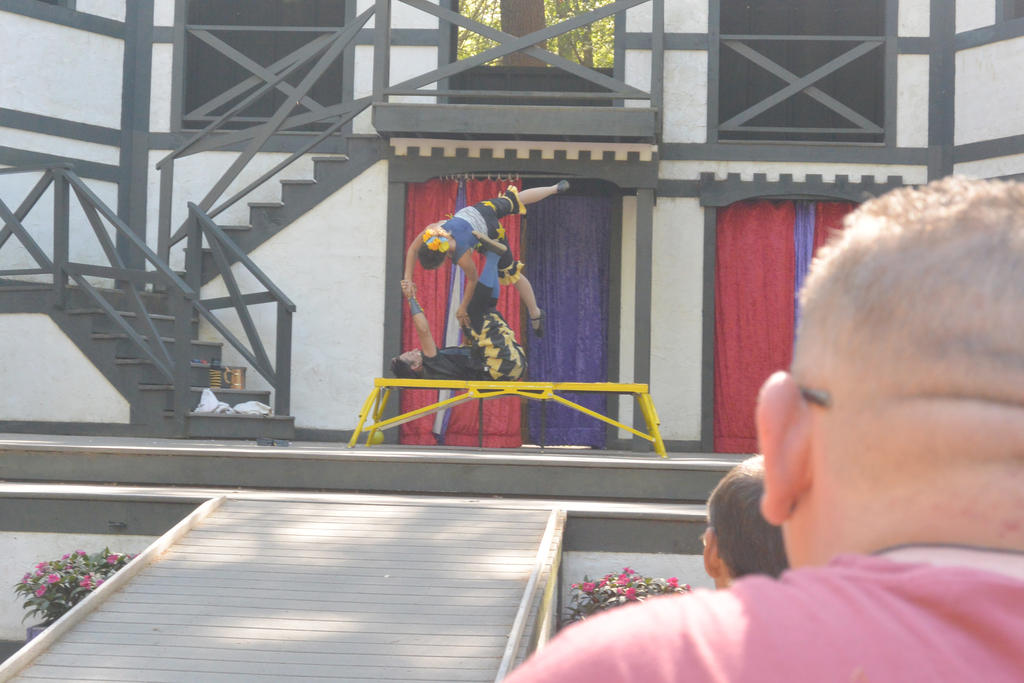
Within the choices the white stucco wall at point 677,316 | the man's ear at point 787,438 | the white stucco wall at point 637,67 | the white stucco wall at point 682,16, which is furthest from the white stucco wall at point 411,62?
the man's ear at point 787,438

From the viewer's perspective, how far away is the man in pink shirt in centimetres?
63

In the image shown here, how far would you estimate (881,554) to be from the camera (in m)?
0.71

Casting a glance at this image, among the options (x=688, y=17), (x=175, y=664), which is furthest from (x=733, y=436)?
(x=175, y=664)

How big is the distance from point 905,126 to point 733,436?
3.26 metres

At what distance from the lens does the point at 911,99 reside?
10.9m

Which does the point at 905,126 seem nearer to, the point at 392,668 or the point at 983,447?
the point at 392,668

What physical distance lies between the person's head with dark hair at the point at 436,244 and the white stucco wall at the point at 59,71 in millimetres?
5240

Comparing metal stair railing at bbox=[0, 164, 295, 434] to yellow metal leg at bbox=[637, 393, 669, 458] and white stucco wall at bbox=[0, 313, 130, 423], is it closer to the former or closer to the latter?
white stucco wall at bbox=[0, 313, 130, 423]

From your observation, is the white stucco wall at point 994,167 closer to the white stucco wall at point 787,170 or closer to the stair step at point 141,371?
the white stucco wall at point 787,170

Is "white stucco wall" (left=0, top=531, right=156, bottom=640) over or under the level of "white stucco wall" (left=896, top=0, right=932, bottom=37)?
under

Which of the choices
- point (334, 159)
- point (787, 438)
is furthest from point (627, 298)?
point (787, 438)

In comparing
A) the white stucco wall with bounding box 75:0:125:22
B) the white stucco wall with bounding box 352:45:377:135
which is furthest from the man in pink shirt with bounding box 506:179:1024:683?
the white stucco wall with bounding box 75:0:125:22

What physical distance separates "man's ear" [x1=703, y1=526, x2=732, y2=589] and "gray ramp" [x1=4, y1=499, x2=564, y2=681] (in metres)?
2.27

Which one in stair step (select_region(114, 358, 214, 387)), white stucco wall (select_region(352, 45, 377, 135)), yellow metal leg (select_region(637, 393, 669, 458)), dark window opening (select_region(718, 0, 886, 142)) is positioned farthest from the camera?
dark window opening (select_region(718, 0, 886, 142))
